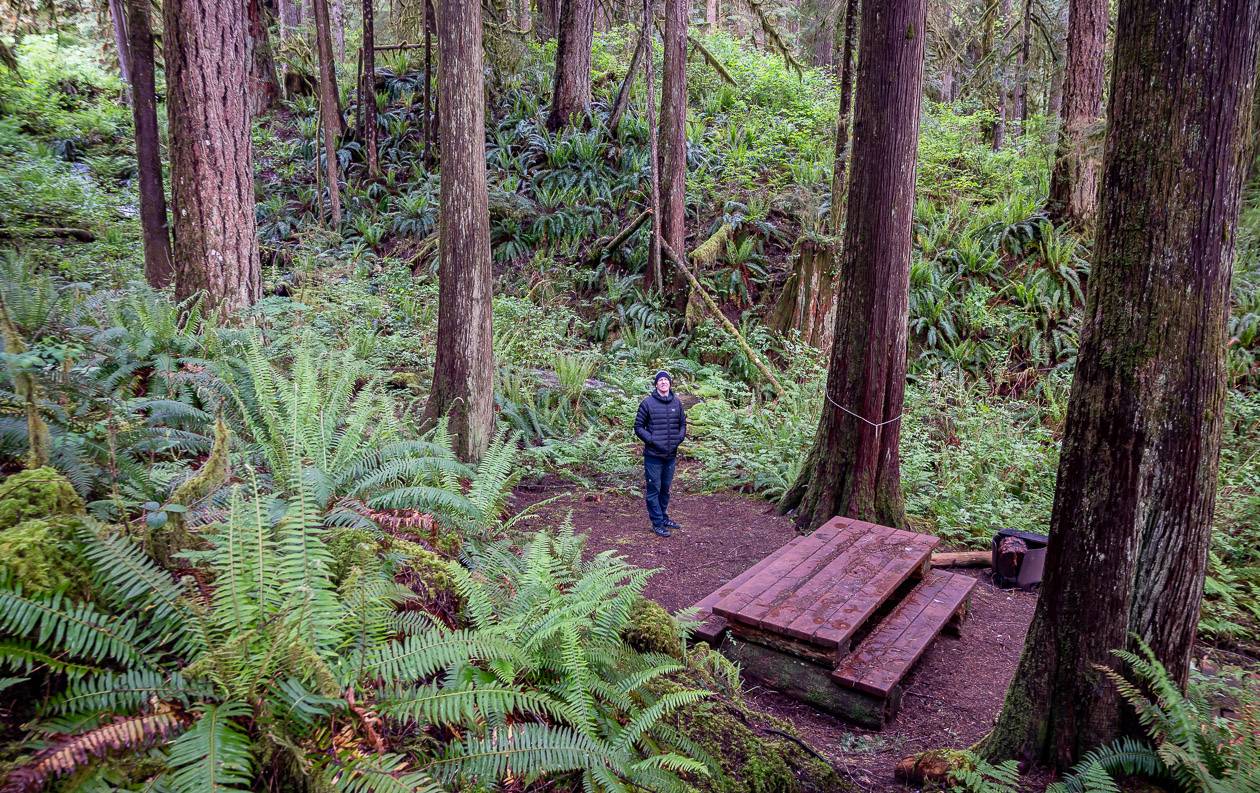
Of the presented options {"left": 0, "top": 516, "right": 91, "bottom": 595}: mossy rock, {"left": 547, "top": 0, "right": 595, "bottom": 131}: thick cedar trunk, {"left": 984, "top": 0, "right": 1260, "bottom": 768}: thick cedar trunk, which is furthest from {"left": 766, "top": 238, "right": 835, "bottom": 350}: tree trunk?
{"left": 0, "top": 516, "right": 91, "bottom": 595}: mossy rock

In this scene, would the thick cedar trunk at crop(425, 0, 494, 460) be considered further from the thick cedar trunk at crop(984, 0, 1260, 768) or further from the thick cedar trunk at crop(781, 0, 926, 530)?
the thick cedar trunk at crop(984, 0, 1260, 768)

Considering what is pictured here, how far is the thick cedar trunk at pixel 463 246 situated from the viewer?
7055 mm

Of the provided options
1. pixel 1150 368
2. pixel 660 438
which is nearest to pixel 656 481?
pixel 660 438

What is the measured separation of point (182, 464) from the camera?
4074 millimetres

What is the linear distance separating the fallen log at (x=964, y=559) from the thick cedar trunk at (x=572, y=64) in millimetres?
15099

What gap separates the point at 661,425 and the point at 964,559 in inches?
130

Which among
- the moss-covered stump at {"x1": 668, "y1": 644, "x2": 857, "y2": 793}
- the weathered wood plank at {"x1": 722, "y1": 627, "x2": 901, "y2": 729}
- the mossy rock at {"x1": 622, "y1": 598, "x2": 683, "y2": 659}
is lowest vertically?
the weathered wood plank at {"x1": 722, "y1": 627, "x2": 901, "y2": 729}

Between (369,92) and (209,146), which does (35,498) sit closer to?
(209,146)

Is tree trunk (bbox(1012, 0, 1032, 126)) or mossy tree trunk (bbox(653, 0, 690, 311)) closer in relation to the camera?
mossy tree trunk (bbox(653, 0, 690, 311))

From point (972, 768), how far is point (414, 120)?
66.3 ft

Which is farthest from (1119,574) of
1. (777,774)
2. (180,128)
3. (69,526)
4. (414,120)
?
(414,120)

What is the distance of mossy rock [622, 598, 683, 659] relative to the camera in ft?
11.2

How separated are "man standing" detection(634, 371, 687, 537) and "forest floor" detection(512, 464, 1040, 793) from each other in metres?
0.28

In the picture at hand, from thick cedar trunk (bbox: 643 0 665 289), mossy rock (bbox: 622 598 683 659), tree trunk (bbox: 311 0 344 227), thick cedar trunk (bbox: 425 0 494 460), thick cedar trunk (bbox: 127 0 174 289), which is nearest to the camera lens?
mossy rock (bbox: 622 598 683 659)
